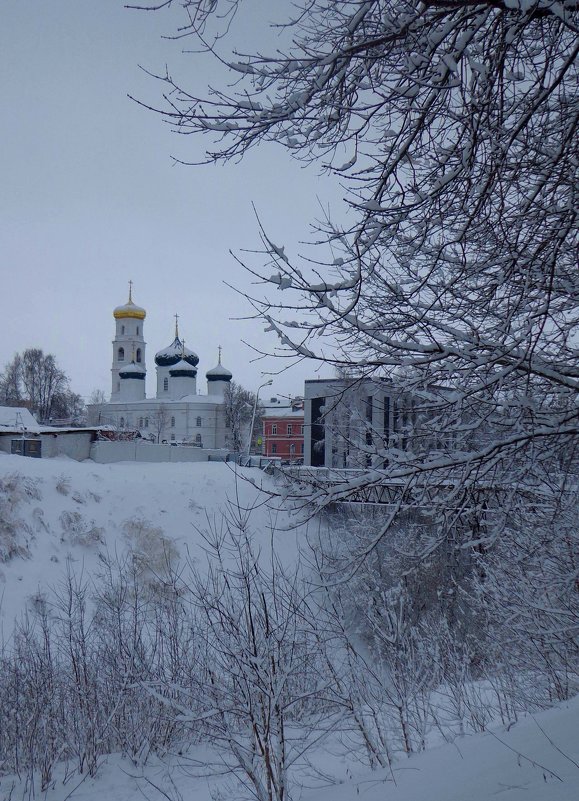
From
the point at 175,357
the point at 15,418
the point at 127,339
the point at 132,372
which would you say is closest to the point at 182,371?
the point at 175,357

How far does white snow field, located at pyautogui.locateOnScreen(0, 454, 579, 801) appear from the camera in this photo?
3402 millimetres

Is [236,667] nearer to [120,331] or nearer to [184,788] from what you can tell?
[184,788]

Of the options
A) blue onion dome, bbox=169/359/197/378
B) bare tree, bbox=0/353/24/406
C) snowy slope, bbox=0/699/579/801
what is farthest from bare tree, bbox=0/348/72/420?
snowy slope, bbox=0/699/579/801

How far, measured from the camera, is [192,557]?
1966cm

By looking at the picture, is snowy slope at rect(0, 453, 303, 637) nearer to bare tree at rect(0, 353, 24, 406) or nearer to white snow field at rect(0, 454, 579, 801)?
white snow field at rect(0, 454, 579, 801)

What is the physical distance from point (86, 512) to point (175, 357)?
164ft

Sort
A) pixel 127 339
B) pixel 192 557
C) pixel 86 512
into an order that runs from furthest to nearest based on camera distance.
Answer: pixel 127 339 → pixel 86 512 → pixel 192 557

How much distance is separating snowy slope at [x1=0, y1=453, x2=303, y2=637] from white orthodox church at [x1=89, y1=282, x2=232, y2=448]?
1471 inches

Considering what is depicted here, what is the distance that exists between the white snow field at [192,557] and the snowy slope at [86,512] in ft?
0.14

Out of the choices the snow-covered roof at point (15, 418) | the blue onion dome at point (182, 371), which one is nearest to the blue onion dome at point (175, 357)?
the blue onion dome at point (182, 371)

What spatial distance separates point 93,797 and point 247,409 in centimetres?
5666

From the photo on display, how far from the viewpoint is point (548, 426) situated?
344 centimetres

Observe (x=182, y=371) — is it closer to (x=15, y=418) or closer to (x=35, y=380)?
(x=35, y=380)

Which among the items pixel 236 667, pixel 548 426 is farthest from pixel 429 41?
pixel 236 667
